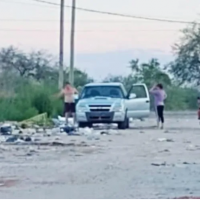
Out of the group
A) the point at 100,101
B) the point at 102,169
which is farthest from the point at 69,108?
the point at 102,169

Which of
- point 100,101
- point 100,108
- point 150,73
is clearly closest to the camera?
point 100,108

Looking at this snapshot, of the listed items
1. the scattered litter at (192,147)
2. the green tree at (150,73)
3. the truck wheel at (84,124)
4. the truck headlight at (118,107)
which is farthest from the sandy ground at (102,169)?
the green tree at (150,73)

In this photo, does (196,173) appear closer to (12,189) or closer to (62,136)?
(12,189)

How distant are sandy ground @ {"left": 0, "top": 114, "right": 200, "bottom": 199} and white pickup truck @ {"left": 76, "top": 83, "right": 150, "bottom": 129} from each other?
8.24m

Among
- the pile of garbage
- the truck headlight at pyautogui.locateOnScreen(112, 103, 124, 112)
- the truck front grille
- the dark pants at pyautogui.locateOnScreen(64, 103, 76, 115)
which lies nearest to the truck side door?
the truck headlight at pyautogui.locateOnScreen(112, 103, 124, 112)

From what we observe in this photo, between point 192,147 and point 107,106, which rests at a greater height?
point 107,106

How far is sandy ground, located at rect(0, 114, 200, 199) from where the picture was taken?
559 inches

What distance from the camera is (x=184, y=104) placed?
237 feet

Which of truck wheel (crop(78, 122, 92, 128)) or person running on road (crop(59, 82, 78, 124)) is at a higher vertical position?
person running on road (crop(59, 82, 78, 124))

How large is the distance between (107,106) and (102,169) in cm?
1820

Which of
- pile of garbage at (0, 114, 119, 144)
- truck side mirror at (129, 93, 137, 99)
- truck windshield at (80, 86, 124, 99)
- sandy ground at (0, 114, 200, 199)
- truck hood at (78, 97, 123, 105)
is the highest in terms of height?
truck windshield at (80, 86, 124, 99)

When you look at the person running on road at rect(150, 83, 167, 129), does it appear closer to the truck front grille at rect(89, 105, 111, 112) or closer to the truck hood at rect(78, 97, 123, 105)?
the truck hood at rect(78, 97, 123, 105)

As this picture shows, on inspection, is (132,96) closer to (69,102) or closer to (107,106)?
(107,106)

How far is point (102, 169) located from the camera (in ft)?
59.0
